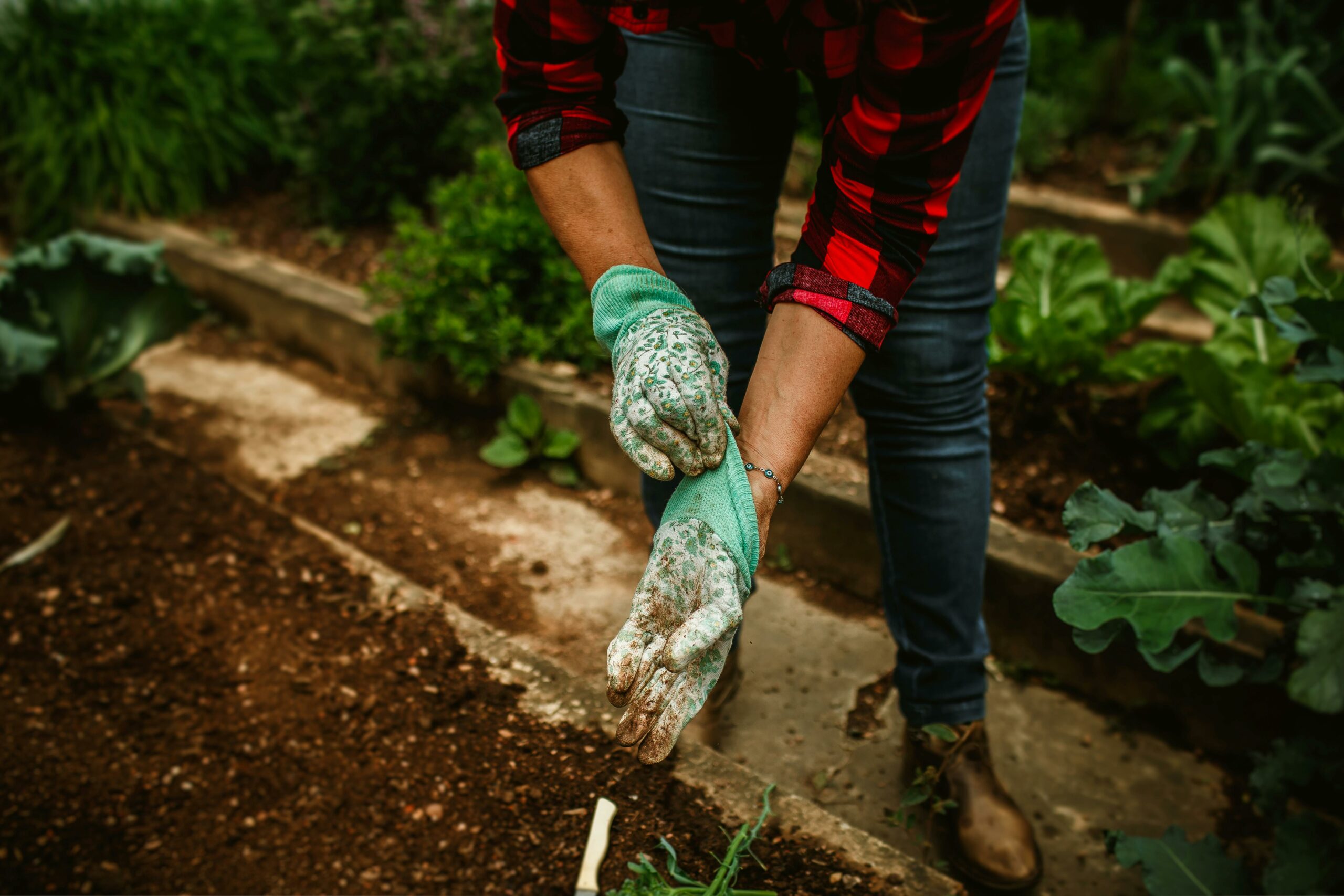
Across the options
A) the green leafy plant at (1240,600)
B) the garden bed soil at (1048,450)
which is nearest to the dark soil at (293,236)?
the garden bed soil at (1048,450)

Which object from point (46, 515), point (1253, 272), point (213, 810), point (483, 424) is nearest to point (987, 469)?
point (1253, 272)

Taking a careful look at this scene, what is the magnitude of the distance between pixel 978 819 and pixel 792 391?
904 mm

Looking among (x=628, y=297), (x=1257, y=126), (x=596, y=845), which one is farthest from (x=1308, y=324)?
(x=1257, y=126)

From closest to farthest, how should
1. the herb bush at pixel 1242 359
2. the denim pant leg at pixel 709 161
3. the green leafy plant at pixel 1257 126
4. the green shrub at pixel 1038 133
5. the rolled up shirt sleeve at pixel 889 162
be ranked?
the rolled up shirt sleeve at pixel 889 162
the denim pant leg at pixel 709 161
the herb bush at pixel 1242 359
the green leafy plant at pixel 1257 126
the green shrub at pixel 1038 133

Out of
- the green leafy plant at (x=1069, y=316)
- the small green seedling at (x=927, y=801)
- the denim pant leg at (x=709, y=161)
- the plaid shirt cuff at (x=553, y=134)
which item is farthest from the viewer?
the green leafy plant at (x=1069, y=316)

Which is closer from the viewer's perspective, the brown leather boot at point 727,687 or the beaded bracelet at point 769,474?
the beaded bracelet at point 769,474

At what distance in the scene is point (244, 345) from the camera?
11.2 feet

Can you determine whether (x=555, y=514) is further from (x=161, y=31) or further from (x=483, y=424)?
(x=161, y=31)

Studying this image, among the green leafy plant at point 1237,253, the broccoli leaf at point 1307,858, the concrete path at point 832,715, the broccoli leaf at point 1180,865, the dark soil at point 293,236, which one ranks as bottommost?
the concrete path at point 832,715

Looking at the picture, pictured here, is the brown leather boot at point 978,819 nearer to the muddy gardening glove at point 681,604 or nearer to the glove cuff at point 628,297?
the muddy gardening glove at point 681,604

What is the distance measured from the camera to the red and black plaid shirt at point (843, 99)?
3.01 feet

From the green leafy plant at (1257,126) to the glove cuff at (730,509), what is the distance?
111 inches

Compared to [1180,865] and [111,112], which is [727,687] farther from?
[111,112]

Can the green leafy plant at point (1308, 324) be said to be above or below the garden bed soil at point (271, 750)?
above
